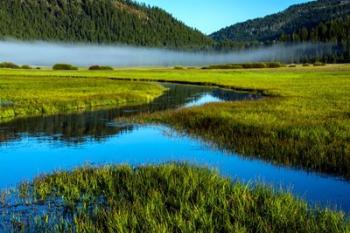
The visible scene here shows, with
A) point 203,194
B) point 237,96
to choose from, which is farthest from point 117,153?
point 237,96

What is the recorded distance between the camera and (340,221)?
11898mm

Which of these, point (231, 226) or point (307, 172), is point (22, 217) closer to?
point (231, 226)

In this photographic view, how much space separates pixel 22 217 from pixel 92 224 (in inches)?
107

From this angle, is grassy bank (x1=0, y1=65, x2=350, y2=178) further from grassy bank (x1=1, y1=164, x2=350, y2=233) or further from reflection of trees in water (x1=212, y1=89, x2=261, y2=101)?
reflection of trees in water (x1=212, y1=89, x2=261, y2=101)

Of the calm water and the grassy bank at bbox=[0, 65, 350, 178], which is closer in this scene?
the calm water

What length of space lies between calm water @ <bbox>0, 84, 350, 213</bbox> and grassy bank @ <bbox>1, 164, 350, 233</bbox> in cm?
190

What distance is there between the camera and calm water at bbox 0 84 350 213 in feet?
61.7

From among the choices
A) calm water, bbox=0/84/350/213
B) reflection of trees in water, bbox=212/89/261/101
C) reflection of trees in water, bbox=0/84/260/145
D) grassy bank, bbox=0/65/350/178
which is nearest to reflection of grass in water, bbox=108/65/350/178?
grassy bank, bbox=0/65/350/178

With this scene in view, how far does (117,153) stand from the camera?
26219mm

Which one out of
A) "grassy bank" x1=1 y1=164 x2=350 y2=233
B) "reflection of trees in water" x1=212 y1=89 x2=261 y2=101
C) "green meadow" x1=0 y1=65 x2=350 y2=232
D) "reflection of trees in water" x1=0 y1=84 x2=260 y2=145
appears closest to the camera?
"grassy bank" x1=1 y1=164 x2=350 y2=233

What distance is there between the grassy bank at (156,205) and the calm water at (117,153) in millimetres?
1904

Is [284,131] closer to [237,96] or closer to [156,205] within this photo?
[156,205]

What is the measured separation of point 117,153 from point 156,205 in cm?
1273

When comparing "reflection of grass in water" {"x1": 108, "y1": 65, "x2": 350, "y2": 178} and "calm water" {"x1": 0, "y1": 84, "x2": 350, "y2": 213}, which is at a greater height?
"reflection of grass in water" {"x1": 108, "y1": 65, "x2": 350, "y2": 178}
